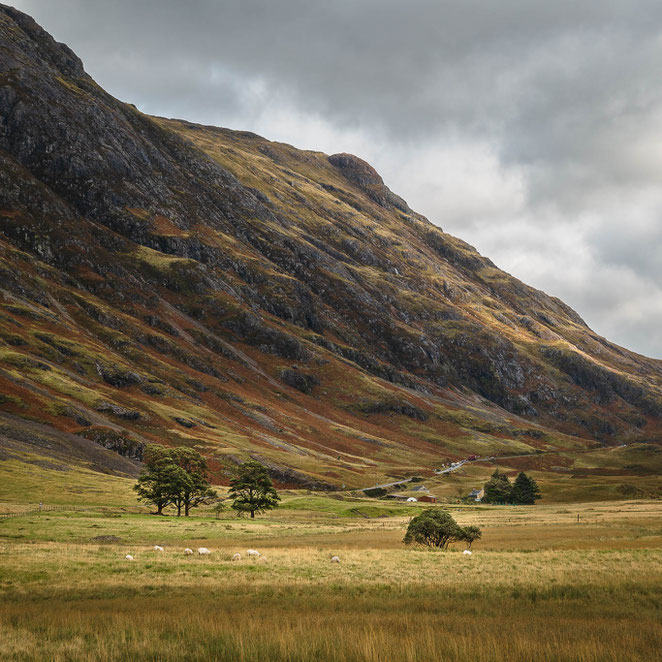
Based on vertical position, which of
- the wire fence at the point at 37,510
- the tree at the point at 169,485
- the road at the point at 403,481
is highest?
the tree at the point at 169,485

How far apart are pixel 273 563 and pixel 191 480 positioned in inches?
2012

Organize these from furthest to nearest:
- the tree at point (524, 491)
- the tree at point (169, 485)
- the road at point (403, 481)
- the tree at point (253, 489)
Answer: the road at point (403, 481) < the tree at point (524, 491) < the tree at point (253, 489) < the tree at point (169, 485)

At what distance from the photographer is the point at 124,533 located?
4941 cm

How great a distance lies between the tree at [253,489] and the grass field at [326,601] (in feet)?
109

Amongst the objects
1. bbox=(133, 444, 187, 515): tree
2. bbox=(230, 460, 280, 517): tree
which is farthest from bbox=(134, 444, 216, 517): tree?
bbox=(230, 460, 280, 517): tree

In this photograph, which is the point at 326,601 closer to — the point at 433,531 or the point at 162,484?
the point at 433,531

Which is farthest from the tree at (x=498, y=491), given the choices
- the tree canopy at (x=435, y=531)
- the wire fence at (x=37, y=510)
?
the wire fence at (x=37, y=510)

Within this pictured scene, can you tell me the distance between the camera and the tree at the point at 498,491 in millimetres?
131875

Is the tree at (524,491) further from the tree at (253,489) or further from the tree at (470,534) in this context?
the tree at (470,534)

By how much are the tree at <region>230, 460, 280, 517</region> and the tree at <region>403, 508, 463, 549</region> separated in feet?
127

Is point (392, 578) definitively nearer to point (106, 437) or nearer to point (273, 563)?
point (273, 563)

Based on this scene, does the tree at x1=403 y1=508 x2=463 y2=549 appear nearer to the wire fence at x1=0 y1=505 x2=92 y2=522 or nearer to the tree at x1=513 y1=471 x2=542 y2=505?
the wire fence at x1=0 y1=505 x2=92 y2=522

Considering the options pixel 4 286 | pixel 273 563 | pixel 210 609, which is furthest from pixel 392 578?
pixel 4 286

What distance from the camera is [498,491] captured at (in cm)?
13450
